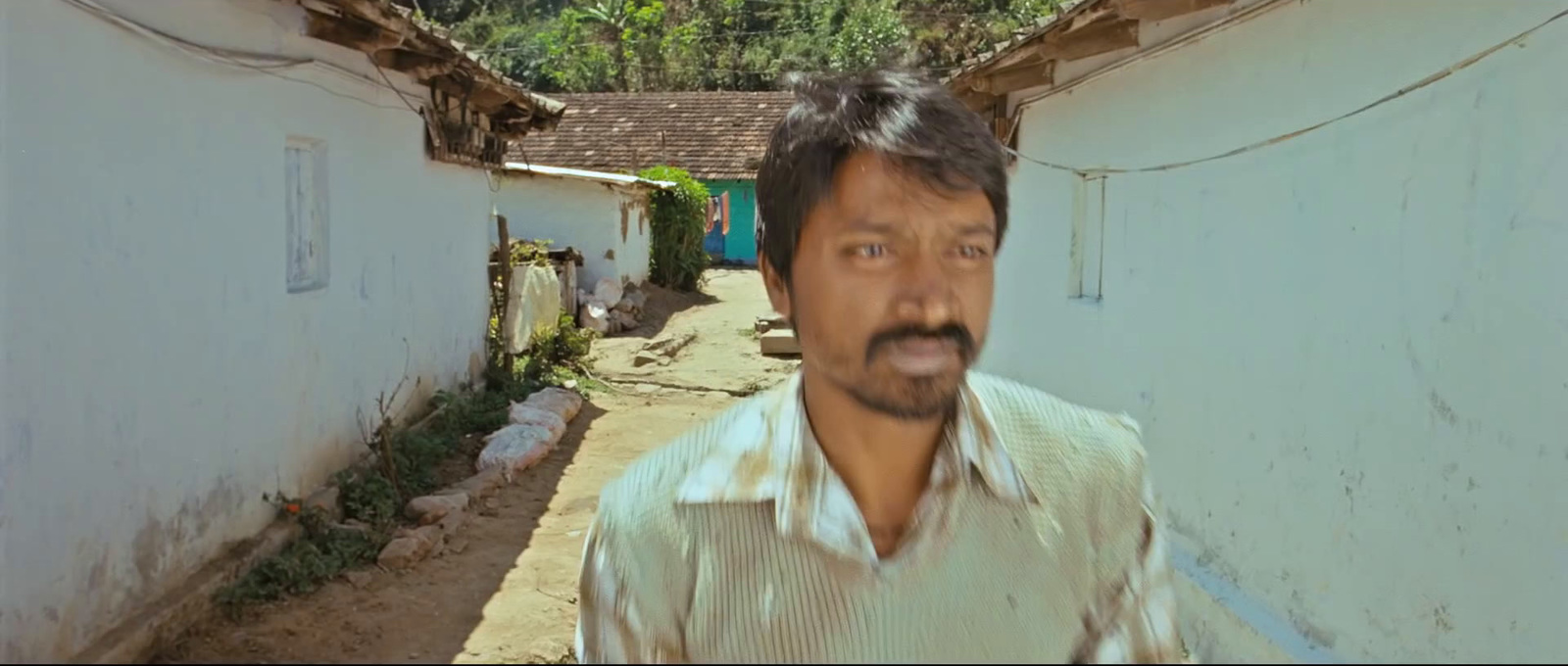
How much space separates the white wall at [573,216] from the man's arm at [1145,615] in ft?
47.9

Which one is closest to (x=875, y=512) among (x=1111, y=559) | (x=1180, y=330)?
(x=1111, y=559)

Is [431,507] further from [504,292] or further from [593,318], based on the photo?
[593,318]

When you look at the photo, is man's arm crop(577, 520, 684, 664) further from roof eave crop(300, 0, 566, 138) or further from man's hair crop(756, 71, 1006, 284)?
roof eave crop(300, 0, 566, 138)

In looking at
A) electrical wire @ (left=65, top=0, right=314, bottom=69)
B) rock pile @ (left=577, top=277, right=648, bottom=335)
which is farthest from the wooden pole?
electrical wire @ (left=65, top=0, right=314, bottom=69)

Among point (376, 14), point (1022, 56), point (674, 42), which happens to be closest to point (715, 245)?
point (674, 42)

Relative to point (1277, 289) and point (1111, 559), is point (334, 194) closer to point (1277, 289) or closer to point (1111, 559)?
point (1277, 289)

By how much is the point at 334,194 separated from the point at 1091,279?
4253 millimetres

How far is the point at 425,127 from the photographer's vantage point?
25.7ft

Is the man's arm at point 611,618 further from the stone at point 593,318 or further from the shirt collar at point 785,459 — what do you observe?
the stone at point 593,318

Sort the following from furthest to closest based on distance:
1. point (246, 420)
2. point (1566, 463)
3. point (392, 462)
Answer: point (392, 462) → point (246, 420) → point (1566, 463)

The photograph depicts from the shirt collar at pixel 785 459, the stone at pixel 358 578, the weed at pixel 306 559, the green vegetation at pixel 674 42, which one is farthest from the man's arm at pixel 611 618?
the green vegetation at pixel 674 42

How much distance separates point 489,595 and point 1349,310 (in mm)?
3635

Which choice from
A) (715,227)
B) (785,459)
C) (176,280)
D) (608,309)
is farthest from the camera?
(715,227)

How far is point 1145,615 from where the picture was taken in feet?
4.26
